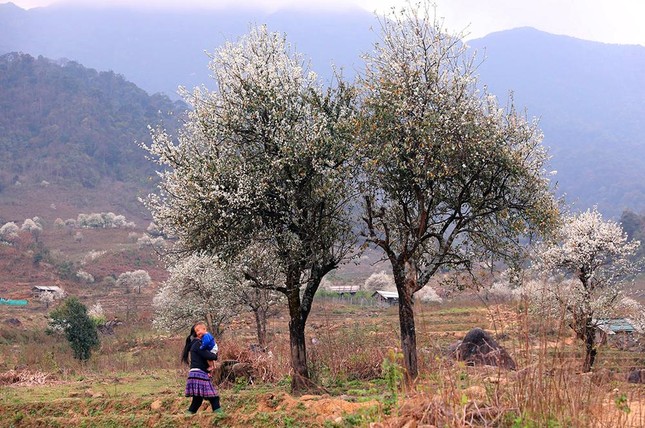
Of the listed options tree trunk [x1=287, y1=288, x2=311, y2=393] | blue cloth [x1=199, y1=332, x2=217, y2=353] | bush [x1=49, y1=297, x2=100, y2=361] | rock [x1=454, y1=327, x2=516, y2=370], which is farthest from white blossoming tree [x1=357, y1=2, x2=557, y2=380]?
bush [x1=49, y1=297, x2=100, y2=361]

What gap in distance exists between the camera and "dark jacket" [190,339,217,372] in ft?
42.4

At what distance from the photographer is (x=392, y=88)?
1595cm

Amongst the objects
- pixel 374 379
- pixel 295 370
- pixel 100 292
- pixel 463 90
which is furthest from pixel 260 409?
pixel 100 292

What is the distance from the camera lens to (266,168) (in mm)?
15672

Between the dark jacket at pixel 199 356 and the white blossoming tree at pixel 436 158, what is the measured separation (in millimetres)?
5428

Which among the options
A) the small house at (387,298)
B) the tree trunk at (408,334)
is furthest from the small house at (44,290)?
the tree trunk at (408,334)

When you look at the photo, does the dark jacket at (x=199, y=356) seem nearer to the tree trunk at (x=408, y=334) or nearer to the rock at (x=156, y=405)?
the rock at (x=156, y=405)

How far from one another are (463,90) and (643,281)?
267 ft

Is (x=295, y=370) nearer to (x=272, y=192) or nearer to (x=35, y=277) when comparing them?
(x=272, y=192)

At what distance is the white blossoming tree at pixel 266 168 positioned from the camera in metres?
15.4

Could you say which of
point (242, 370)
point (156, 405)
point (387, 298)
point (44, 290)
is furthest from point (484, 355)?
point (44, 290)

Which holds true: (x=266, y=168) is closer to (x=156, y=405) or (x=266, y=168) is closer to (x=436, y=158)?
(x=436, y=158)

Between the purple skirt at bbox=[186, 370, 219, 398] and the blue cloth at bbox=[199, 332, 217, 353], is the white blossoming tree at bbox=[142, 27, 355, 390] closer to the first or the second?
the blue cloth at bbox=[199, 332, 217, 353]

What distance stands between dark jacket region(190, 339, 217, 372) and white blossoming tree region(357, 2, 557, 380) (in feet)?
17.8
